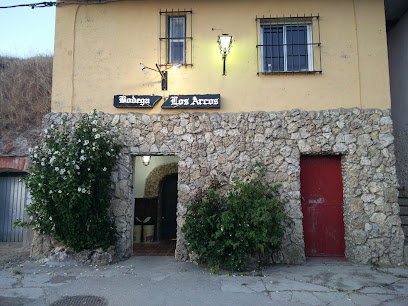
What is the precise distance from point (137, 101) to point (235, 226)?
3412 mm

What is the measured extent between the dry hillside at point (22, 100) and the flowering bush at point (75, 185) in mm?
2363

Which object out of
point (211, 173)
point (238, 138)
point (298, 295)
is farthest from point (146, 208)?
point (298, 295)

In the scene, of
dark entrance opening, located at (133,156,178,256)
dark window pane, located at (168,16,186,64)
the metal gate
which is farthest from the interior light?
the metal gate

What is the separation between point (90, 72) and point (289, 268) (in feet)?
19.5

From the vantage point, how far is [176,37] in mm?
7340

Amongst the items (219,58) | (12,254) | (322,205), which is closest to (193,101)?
(219,58)

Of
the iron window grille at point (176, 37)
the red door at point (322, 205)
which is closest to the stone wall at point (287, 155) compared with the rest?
the red door at point (322, 205)

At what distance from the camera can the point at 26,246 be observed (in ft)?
25.7

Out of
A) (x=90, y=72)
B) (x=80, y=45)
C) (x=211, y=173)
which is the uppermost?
(x=80, y=45)

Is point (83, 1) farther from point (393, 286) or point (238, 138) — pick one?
point (393, 286)

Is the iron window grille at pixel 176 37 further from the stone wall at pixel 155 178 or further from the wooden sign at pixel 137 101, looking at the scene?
the stone wall at pixel 155 178

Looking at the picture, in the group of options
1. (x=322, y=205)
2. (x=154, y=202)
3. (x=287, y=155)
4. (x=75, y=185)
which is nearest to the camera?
(x=75, y=185)

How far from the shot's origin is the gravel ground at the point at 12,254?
661 centimetres

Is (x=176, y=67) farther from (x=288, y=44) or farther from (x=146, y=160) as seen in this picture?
(x=146, y=160)
